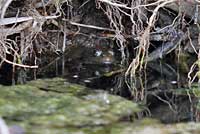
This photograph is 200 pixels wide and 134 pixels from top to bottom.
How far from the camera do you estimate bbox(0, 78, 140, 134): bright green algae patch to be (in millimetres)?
2090

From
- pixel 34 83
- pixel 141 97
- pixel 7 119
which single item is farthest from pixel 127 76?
pixel 7 119

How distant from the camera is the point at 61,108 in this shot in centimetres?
229

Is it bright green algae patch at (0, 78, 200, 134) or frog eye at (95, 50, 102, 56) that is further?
frog eye at (95, 50, 102, 56)

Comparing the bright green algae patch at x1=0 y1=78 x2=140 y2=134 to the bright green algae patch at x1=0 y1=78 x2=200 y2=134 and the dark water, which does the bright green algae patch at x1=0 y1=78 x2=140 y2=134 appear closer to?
the bright green algae patch at x1=0 y1=78 x2=200 y2=134

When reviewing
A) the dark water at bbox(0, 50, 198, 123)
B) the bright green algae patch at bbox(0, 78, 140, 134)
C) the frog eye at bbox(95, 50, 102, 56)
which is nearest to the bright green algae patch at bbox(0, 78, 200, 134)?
the bright green algae patch at bbox(0, 78, 140, 134)

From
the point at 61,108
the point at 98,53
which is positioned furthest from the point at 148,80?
the point at 61,108

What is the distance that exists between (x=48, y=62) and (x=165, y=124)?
133cm

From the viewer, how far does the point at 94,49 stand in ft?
11.9

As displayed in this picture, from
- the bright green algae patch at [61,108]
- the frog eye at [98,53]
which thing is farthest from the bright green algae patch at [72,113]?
the frog eye at [98,53]

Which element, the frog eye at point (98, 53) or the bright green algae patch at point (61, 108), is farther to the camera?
the frog eye at point (98, 53)

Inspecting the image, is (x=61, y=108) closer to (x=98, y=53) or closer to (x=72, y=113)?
(x=72, y=113)

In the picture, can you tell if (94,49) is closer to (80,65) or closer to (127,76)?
(80,65)

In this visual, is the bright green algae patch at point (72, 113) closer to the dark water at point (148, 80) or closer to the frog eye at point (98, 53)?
the dark water at point (148, 80)

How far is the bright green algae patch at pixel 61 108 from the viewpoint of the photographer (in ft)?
Result: 6.86
